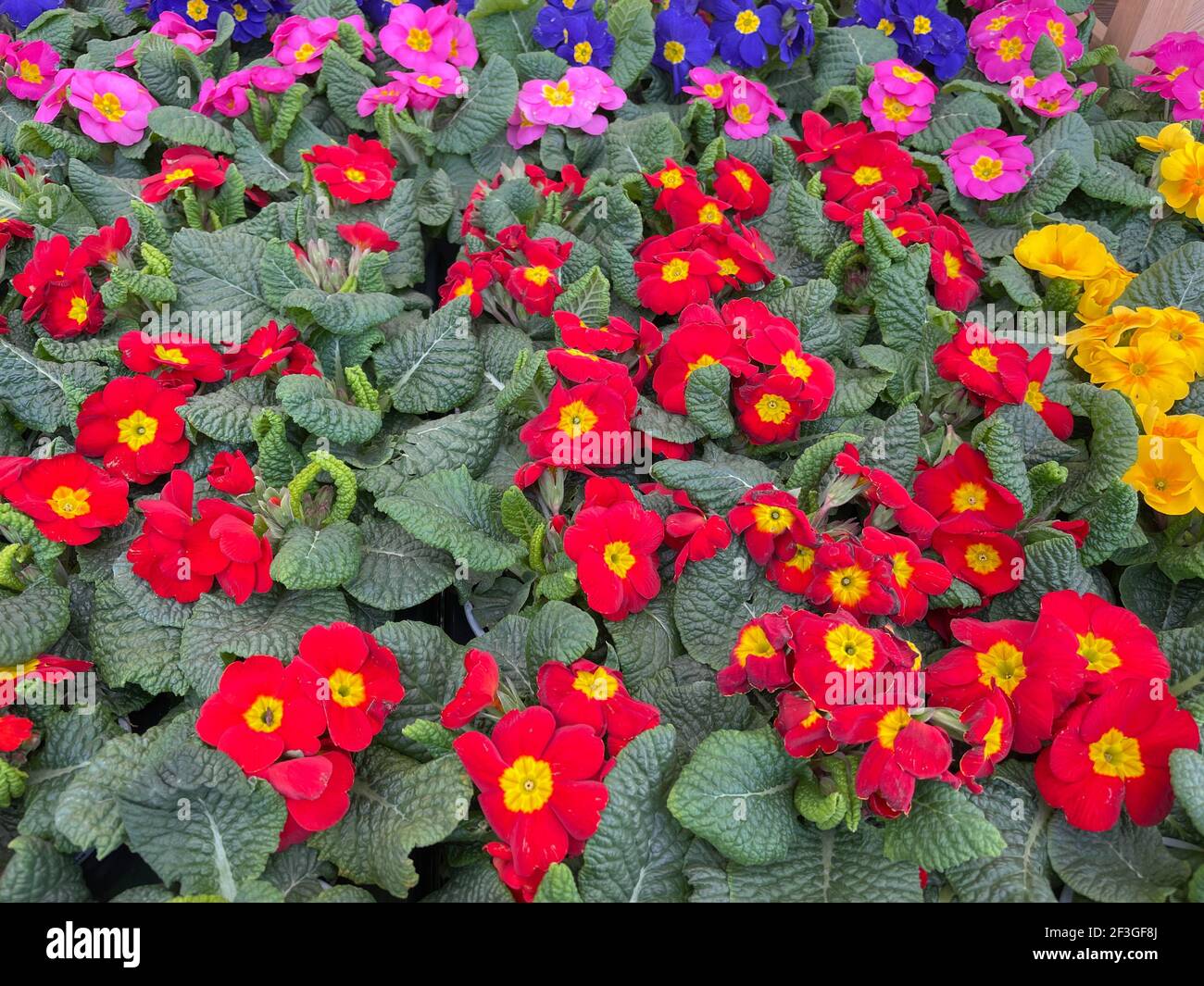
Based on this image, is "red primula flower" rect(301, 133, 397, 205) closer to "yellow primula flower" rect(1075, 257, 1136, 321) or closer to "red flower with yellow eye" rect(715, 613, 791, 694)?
"red flower with yellow eye" rect(715, 613, 791, 694)

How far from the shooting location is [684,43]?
2.47m

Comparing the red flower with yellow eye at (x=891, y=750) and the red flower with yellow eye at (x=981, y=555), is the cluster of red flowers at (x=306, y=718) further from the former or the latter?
the red flower with yellow eye at (x=981, y=555)

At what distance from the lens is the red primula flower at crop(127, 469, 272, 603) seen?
1.45 metres

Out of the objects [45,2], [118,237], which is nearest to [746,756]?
[118,237]

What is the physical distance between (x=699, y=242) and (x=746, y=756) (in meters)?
1.02

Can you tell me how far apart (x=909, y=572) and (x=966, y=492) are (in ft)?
0.71

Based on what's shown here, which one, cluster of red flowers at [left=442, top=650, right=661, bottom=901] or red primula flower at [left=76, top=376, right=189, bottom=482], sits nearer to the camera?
cluster of red flowers at [left=442, top=650, right=661, bottom=901]

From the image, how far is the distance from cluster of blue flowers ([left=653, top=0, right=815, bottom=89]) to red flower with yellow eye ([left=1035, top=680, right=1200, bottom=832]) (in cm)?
178

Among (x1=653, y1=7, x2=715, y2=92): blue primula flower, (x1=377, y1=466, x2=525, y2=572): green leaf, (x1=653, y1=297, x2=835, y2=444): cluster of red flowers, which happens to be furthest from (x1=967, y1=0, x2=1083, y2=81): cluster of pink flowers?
(x1=377, y1=466, x2=525, y2=572): green leaf

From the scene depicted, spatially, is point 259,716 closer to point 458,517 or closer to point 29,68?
point 458,517

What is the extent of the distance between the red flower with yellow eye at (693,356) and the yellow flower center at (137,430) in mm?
835

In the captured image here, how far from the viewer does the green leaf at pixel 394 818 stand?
1.23m

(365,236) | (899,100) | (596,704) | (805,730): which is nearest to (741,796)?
(805,730)

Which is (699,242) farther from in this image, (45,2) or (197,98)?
(45,2)
